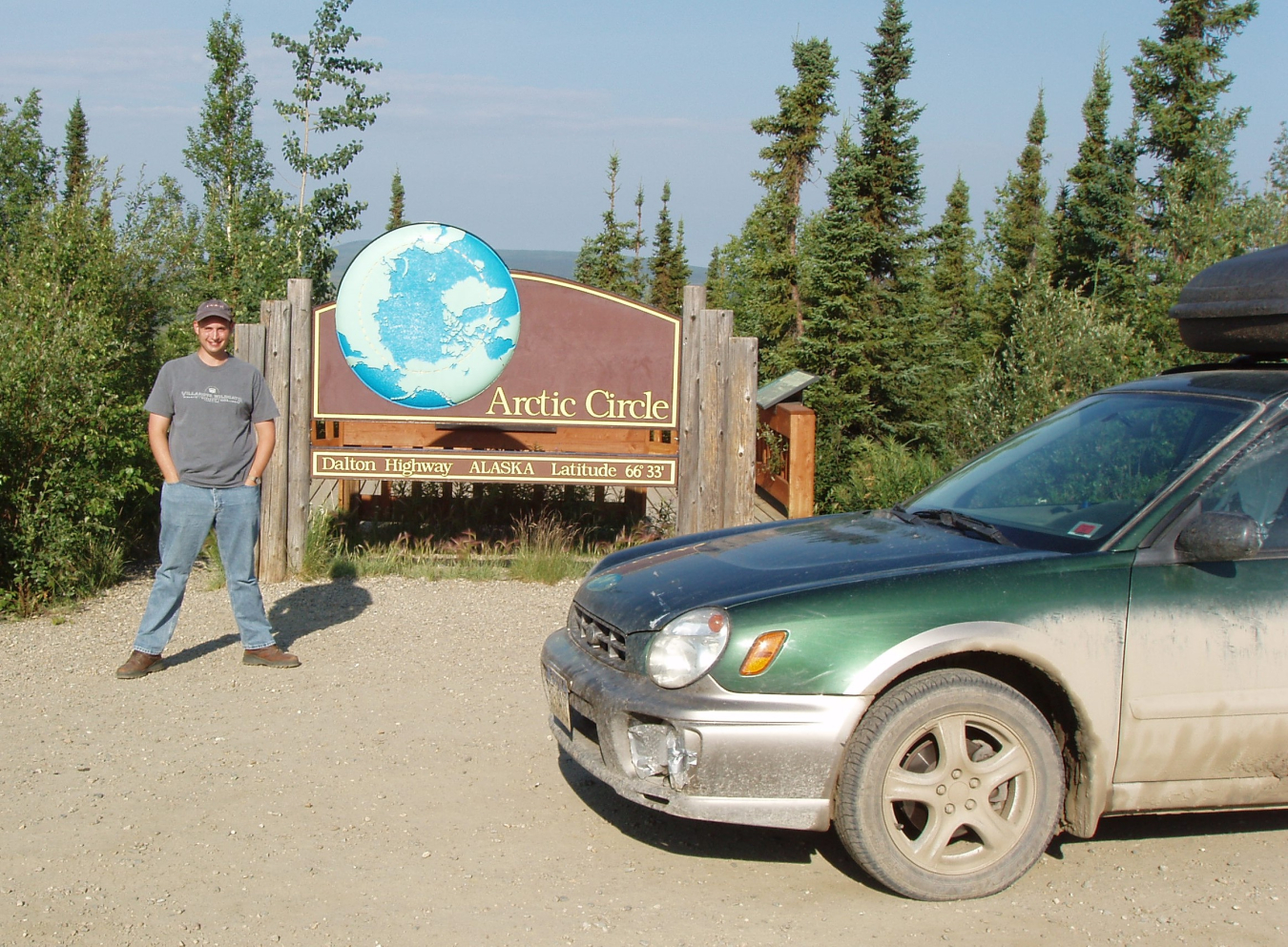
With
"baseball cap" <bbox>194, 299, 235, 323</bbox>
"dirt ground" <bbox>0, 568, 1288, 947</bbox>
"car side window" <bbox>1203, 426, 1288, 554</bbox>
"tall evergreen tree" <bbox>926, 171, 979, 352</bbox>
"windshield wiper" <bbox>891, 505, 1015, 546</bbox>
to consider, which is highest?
"tall evergreen tree" <bbox>926, 171, 979, 352</bbox>

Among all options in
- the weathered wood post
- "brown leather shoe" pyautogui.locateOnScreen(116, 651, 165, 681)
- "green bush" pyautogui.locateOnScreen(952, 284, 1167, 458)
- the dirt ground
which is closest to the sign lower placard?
the weathered wood post

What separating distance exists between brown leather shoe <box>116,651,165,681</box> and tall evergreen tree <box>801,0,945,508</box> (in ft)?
41.8

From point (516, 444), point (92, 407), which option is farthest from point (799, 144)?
point (92, 407)

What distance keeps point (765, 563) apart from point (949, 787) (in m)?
1.01

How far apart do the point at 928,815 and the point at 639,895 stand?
3.25ft

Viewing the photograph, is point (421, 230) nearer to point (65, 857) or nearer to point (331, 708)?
point (331, 708)

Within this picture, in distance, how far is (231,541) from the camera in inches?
263

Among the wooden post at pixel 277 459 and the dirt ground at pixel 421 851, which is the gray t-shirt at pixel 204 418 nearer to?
the dirt ground at pixel 421 851

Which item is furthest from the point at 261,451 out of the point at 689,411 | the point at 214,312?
the point at 689,411

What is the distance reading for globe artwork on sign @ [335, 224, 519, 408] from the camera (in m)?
9.24

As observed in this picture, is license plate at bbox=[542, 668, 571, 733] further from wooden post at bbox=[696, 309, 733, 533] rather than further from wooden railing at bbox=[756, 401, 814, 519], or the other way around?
wooden railing at bbox=[756, 401, 814, 519]

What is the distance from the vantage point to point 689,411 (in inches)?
377

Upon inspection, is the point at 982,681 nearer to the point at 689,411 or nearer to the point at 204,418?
the point at 204,418

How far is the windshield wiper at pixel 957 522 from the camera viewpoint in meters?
4.43
